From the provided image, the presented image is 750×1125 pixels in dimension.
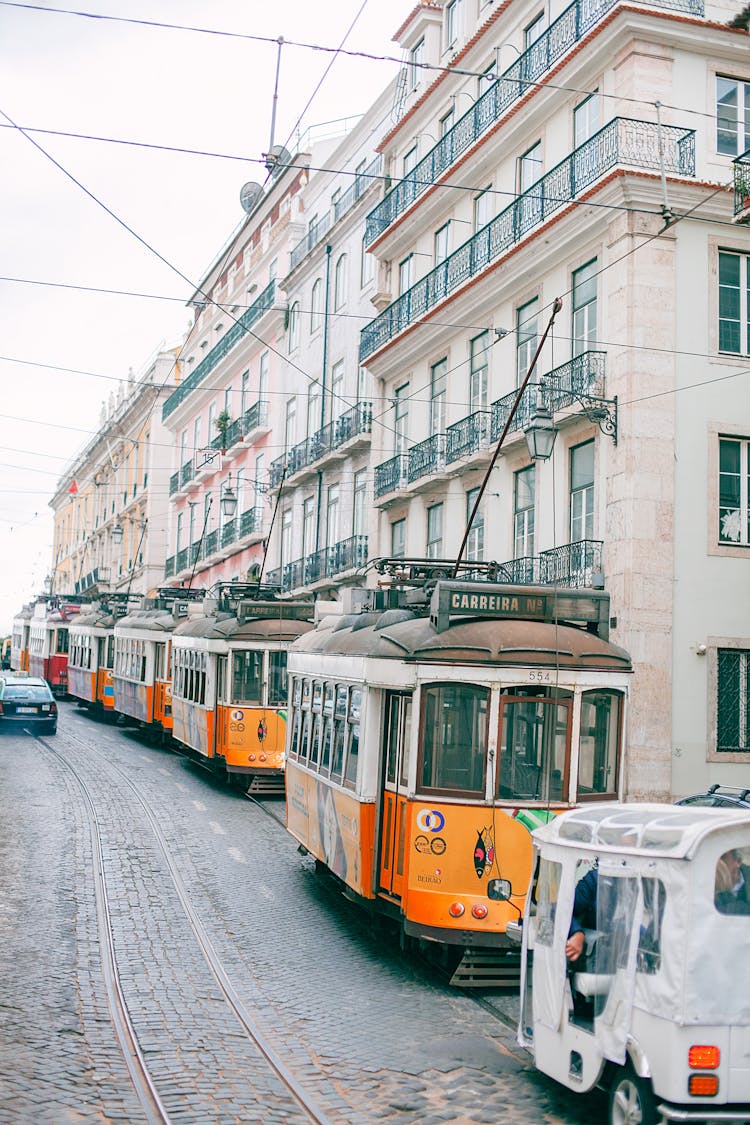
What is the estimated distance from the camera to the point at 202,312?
55.3m

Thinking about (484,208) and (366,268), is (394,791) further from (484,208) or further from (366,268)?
(366,268)

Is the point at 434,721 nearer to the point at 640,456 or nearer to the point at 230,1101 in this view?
the point at 230,1101

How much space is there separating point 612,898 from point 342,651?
592cm

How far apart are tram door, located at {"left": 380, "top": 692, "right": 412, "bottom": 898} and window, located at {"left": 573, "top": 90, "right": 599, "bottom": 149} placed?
13.7m

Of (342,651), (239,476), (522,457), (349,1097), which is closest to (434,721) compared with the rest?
(342,651)

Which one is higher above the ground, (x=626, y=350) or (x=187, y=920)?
(x=626, y=350)

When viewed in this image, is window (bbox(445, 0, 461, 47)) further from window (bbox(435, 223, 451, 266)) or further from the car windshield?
the car windshield

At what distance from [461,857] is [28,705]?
23068 millimetres

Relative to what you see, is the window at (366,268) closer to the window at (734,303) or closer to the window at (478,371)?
the window at (478,371)

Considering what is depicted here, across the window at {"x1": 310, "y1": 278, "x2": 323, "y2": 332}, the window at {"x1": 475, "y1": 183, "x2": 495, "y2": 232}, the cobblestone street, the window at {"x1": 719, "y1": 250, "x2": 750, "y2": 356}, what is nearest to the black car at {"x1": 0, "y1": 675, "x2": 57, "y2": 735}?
the window at {"x1": 310, "y1": 278, "x2": 323, "y2": 332}

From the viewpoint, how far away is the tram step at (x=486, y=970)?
9812 millimetres

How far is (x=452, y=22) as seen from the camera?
93.8ft

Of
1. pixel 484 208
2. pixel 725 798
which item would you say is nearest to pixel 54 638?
pixel 484 208

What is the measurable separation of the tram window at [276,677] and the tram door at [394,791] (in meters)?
9.47
